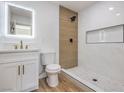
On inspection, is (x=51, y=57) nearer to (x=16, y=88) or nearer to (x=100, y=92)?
(x=16, y=88)

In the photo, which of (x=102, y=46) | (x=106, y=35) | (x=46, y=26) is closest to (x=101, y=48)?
(x=102, y=46)

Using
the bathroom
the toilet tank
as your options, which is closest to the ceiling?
the bathroom

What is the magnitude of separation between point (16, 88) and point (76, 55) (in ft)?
7.40

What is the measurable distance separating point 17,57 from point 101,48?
81.6 inches

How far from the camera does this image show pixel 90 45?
2.76 metres

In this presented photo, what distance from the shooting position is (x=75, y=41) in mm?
3246

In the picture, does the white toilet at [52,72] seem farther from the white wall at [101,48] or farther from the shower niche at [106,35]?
the shower niche at [106,35]

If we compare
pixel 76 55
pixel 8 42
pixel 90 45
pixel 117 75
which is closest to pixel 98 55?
pixel 90 45

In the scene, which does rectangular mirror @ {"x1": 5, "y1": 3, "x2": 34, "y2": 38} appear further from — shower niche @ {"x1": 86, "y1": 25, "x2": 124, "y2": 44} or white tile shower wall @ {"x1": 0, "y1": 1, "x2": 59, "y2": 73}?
shower niche @ {"x1": 86, "y1": 25, "x2": 124, "y2": 44}

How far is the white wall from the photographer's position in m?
2.01

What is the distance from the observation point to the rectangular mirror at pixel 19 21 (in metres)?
1.93

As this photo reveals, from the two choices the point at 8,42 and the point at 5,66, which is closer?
the point at 5,66

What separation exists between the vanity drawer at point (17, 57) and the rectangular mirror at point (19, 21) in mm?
662

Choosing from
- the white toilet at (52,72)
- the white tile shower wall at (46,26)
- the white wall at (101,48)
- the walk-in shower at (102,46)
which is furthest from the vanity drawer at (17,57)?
the white wall at (101,48)
